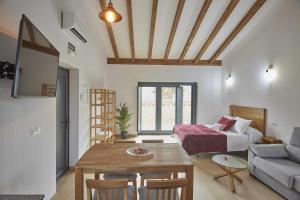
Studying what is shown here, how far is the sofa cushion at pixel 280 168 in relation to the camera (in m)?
2.52

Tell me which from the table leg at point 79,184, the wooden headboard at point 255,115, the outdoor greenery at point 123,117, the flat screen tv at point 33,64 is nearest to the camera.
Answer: the flat screen tv at point 33,64

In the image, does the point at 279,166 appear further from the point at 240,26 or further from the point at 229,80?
the point at 229,80

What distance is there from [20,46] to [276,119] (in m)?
4.62

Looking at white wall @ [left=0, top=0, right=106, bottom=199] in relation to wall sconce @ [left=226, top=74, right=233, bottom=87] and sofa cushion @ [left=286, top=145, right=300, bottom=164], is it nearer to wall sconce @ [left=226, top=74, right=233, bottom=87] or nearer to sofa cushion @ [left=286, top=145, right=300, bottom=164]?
sofa cushion @ [left=286, top=145, right=300, bottom=164]

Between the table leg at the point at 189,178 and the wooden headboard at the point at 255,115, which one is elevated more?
the wooden headboard at the point at 255,115

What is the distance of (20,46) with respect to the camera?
1.39m

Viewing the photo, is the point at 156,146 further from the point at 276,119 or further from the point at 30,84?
the point at 276,119

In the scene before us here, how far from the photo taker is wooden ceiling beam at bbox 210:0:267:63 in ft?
12.6

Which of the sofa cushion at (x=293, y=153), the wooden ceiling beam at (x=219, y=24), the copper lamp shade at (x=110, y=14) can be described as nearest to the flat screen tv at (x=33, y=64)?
the copper lamp shade at (x=110, y=14)

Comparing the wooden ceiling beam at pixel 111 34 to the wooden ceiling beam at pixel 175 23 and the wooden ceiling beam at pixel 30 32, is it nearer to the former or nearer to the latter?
the wooden ceiling beam at pixel 175 23

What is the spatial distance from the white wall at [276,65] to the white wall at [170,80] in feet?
4.47

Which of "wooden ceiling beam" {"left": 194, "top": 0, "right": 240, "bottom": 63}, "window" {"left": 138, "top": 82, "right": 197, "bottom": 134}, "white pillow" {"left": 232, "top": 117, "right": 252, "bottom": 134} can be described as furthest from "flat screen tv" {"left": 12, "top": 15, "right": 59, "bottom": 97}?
"window" {"left": 138, "top": 82, "right": 197, "bottom": 134}

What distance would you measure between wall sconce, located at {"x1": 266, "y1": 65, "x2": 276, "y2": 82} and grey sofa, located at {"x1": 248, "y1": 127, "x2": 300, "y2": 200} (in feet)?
4.55

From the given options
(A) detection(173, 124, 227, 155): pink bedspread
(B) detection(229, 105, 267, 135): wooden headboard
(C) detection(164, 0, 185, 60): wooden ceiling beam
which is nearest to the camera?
(C) detection(164, 0, 185, 60): wooden ceiling beam
